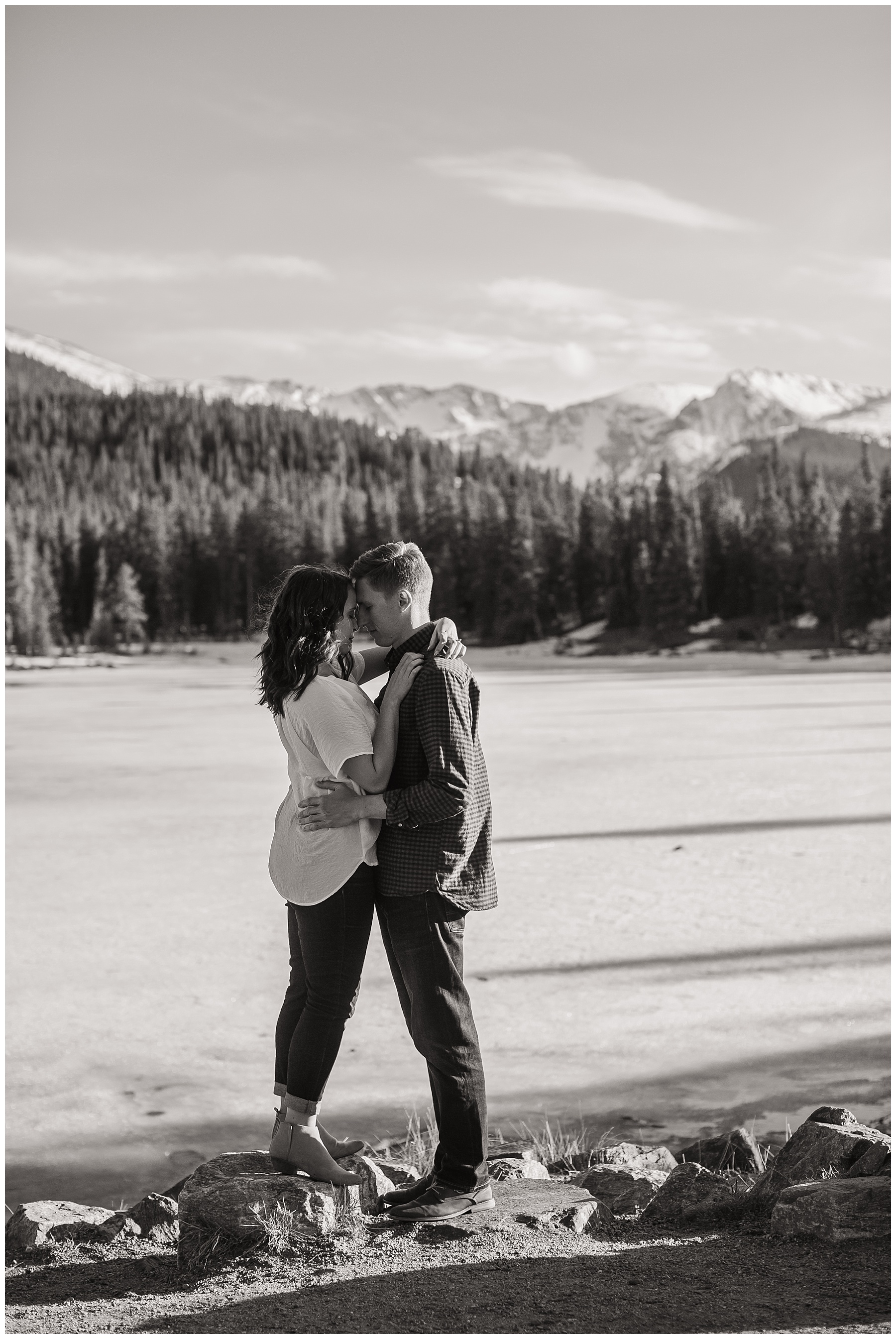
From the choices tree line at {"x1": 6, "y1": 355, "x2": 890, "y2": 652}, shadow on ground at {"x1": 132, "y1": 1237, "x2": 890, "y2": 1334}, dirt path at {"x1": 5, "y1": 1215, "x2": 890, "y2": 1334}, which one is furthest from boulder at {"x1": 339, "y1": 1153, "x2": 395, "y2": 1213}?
tree line at {"x1": 6, "y1": 355, "x2": 890, "y2": 652}

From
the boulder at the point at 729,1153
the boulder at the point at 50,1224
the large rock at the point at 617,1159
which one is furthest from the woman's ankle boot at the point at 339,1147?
the boulder at the point at 729,1153

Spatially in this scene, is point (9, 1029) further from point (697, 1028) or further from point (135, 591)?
point (135, 591)

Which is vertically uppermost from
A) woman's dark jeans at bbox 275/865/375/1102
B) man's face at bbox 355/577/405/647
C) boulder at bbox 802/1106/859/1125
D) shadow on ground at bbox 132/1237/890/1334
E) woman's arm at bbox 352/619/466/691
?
man's face at bbox 355/577/405/647

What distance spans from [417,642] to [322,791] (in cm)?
55

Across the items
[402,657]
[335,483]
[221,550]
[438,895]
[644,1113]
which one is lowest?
[644,1113]

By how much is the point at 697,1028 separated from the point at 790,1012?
1.93ft

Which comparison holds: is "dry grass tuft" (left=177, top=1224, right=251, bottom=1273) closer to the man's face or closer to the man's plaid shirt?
the man's plaid shirt

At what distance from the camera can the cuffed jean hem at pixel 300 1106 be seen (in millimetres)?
4086

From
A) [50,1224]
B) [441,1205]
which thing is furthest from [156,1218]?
[441,1205]

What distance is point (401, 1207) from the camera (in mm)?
3926

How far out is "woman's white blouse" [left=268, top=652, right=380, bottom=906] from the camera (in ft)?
12.8

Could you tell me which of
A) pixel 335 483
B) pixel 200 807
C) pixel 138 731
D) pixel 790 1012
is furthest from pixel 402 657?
pixel 335 483

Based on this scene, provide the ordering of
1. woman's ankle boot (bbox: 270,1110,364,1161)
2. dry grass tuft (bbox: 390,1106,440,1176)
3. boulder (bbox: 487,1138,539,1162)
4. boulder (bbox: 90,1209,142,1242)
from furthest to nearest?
dry grass tuft (bbox: 390,1106,440,1176) → boulder (bbox: 487,1138,539,1162) → woman's ankle boot (bbox: 270,1110,364,1161) → boulder (bbox: 90,1209,142,1242)

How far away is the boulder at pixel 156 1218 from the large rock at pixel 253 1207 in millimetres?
249
